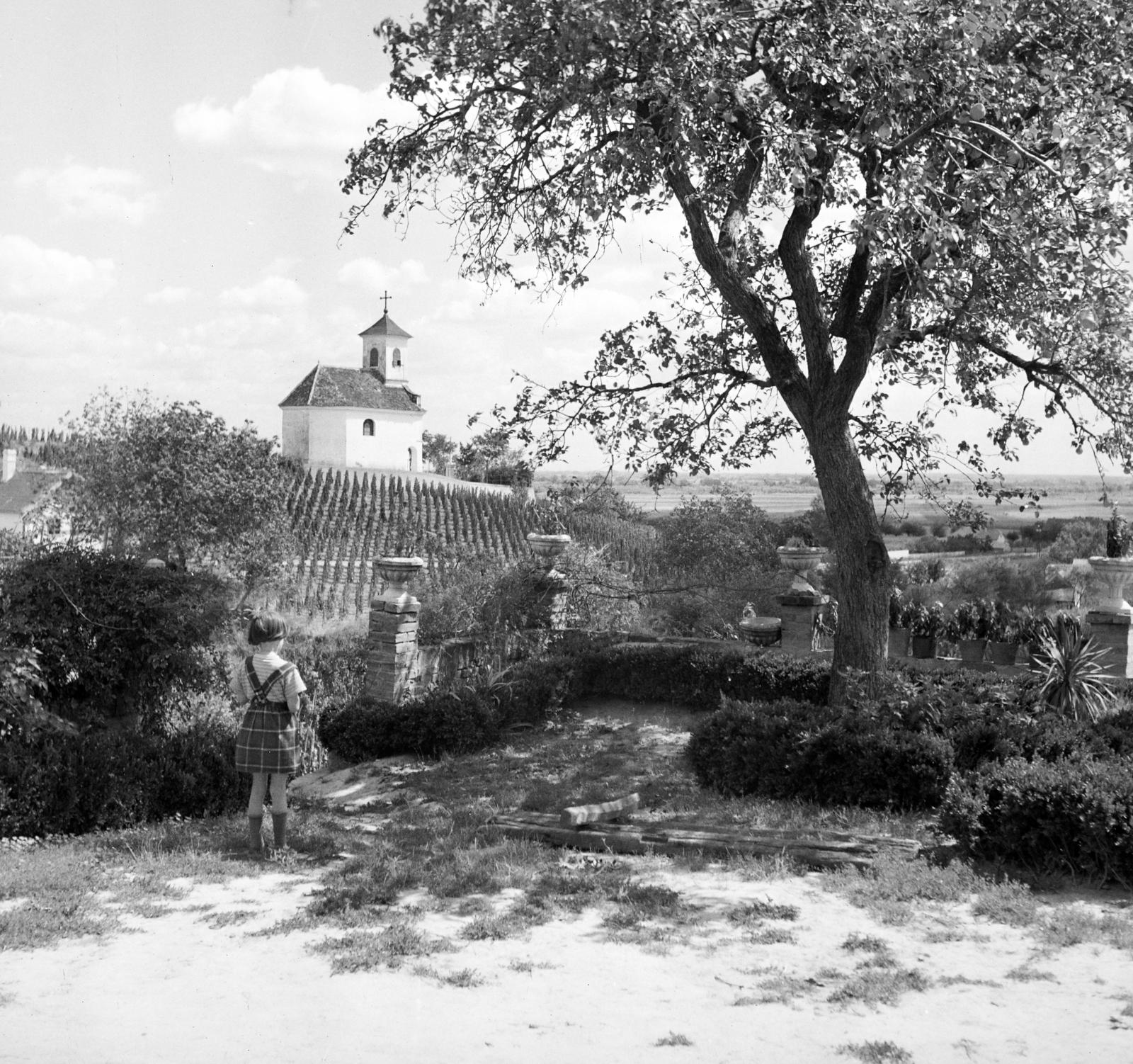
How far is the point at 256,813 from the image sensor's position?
21.9 feet

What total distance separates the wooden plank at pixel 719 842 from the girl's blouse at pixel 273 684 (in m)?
1.71

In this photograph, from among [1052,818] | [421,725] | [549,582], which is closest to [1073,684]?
[1052,818]

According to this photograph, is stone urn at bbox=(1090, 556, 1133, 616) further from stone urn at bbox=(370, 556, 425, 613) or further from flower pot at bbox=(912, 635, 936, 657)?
stone urn at bbox=(370, 556, 425, 613)

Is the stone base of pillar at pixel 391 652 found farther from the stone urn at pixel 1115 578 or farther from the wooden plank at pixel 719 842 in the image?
the stone urn at pixel 1115 578

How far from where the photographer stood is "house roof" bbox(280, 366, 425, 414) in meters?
61.2

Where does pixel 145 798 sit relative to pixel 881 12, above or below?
below

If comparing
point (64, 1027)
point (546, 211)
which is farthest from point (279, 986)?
point (546, 211)

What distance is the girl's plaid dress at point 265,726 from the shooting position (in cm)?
668

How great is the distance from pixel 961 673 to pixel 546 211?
5.73m

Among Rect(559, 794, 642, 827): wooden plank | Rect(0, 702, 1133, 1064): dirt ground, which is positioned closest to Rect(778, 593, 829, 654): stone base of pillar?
Rect(559, 794, 642, 827): wooden plank

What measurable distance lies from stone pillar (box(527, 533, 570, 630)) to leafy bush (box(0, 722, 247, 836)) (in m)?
6.03

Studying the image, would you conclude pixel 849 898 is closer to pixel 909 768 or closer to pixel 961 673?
pixel 909 768

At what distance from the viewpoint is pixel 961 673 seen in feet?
32.7

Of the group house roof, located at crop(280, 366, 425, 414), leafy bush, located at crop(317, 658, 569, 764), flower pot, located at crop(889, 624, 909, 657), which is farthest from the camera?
house roof, located at crop(280, 366, 425, 414)
